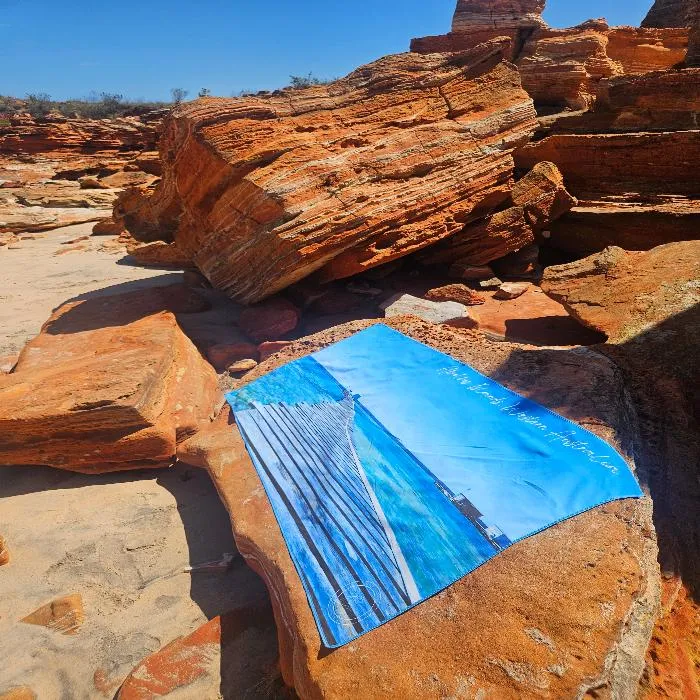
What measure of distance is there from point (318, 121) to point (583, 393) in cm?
332

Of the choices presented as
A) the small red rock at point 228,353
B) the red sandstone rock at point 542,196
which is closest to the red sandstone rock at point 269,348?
the small red rock at point 228,353

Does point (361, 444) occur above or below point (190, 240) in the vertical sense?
below

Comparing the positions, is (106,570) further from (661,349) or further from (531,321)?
(531,321)

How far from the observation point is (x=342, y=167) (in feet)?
14.1

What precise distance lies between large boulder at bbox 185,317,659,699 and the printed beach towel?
0.05m

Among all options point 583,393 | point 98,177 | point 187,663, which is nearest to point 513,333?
point 583,393

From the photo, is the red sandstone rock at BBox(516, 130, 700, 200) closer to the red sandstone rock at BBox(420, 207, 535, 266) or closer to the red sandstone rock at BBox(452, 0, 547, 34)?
the red sandstone rock at BBox(420, 207, 535, 266)

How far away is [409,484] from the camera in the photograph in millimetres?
2119

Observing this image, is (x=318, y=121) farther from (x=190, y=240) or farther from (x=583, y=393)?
(x=583, y=393)

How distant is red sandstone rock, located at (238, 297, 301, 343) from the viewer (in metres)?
4.47

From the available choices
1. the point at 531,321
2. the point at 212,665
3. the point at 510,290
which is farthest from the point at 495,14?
the point at 212,665

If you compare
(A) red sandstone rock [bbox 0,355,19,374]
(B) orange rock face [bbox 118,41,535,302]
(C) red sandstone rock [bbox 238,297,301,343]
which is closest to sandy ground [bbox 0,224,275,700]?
(A) red sandstone rock [bbox 0,355,19,374]

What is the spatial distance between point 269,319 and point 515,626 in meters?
3.51

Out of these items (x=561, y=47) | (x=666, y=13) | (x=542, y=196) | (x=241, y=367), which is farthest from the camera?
(x=666, y=13)
